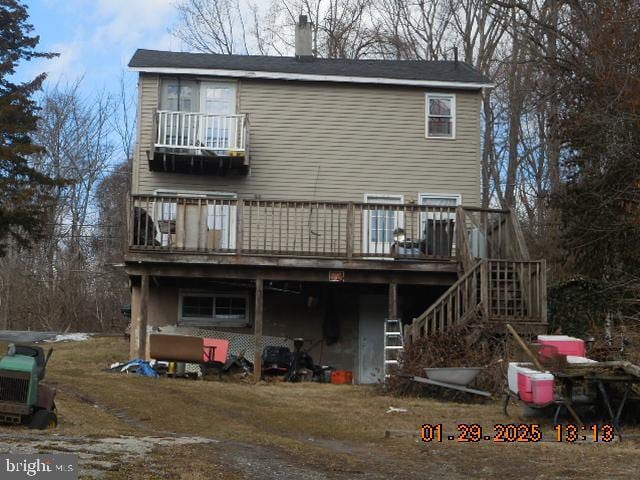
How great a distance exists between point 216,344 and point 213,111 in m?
6.18

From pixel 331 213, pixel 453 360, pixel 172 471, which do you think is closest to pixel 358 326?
pixel 331 213

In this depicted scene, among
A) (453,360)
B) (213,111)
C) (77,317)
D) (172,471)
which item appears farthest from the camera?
(77,317)

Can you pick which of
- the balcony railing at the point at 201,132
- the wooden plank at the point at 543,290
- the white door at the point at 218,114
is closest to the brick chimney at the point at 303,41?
the white door at the point at 218,114

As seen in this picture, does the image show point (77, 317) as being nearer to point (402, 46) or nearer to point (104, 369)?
point (402, 46)

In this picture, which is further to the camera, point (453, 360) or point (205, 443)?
point (453, 360)

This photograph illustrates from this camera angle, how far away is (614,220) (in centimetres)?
1831

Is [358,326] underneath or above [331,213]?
underneath

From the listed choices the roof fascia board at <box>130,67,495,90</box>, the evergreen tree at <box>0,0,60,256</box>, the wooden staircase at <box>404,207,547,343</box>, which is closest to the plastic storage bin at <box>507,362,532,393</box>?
the wooden staircase at <box>404,207,547,343</box>

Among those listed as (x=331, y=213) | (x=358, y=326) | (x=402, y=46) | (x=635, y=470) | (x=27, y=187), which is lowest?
(x=635, y=470)

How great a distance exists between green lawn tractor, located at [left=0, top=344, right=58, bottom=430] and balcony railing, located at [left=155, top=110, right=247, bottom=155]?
33.3ft

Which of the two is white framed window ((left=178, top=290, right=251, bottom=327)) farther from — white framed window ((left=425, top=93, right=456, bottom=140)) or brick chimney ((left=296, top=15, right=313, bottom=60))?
brick chimney ((left=296, top=15, right=313, bottom=60))

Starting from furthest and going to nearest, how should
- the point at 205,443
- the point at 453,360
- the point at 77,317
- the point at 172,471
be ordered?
the point at 77,317, the point at 453,360, the point at 205,443, the point at 172,471

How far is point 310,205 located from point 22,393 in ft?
29.6

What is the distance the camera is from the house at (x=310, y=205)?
16.5 metres
